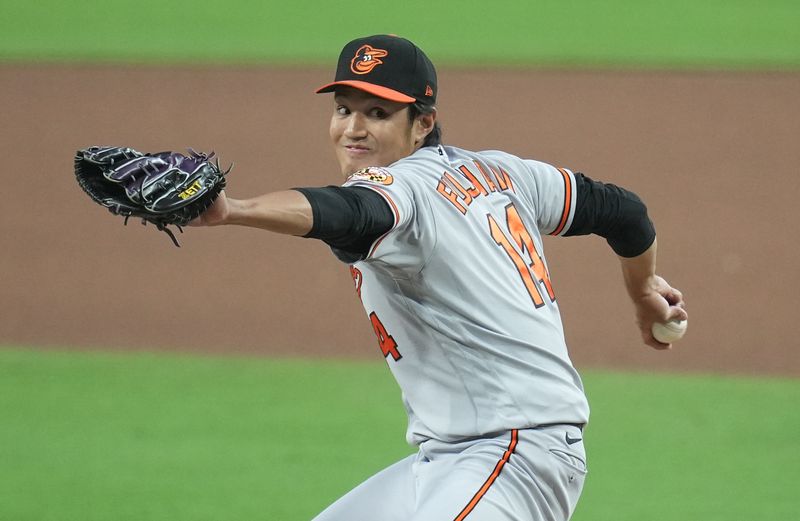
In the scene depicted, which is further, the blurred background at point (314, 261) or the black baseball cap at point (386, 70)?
the blurred background at point (314, 261)

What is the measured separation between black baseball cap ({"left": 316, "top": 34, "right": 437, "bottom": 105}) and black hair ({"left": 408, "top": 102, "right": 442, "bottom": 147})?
0.05 ft

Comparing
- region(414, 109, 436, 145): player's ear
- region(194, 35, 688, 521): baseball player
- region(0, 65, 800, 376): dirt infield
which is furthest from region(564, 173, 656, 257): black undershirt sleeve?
region(0, 65, 800, 376): dirt infield

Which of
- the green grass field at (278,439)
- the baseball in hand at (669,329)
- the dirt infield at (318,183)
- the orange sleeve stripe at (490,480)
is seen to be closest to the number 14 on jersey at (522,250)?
the orange sleeve stripe at (490,480)

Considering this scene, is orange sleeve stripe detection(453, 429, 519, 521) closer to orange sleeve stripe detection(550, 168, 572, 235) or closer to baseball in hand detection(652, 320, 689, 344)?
orange sleeve stripe detection(550, 168, 572, 235)

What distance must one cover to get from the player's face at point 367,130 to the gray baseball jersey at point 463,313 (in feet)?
0.47

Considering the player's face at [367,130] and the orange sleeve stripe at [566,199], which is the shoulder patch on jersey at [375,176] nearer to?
the player's face at [367,130]

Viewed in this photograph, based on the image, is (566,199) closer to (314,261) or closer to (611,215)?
(611,215)

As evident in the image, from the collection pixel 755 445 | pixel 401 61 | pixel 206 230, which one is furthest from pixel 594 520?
pixel 206 230

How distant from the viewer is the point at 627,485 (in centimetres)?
536

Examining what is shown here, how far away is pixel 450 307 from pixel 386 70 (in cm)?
75

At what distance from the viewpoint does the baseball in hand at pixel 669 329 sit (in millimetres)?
3824

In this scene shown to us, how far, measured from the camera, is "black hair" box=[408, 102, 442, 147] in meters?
3.28

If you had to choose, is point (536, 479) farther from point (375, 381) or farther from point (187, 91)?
point (187, 91)

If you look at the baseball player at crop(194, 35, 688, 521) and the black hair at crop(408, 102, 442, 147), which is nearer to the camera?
the baseball player at crop(194, 35, 688, 521)
